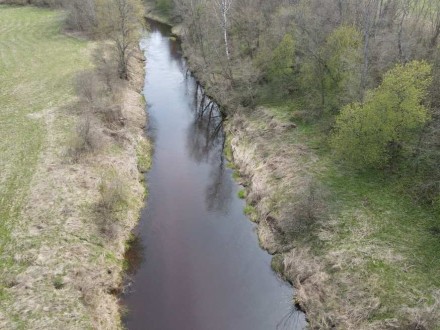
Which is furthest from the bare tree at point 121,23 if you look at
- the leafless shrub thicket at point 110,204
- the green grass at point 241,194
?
the green grass at point 241,194

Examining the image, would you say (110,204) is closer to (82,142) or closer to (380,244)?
(82,142)

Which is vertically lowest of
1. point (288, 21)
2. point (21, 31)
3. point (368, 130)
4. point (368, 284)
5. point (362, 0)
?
point (21, 31)

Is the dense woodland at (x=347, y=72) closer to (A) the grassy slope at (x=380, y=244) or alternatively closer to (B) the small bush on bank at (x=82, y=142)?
(A) the grassy slope at (x=380, y=244)

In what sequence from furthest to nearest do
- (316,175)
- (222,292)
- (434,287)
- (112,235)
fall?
(316,175) → (112,235) → (222,292) → (434,287)

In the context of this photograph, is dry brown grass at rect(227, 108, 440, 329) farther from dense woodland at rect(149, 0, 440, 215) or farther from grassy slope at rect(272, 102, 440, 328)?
dense woodland at rect(149, 0, 440, 215)

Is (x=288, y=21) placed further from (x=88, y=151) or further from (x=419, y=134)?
(x=88, y=151)

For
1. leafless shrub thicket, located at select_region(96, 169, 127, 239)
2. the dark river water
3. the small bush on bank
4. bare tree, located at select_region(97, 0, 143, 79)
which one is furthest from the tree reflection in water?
bare tree, located at select_region(97, 0, 143, 79)

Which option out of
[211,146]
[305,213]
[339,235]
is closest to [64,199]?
[305,213]

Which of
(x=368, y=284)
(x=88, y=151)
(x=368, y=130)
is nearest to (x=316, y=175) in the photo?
(x=368, y=130)
